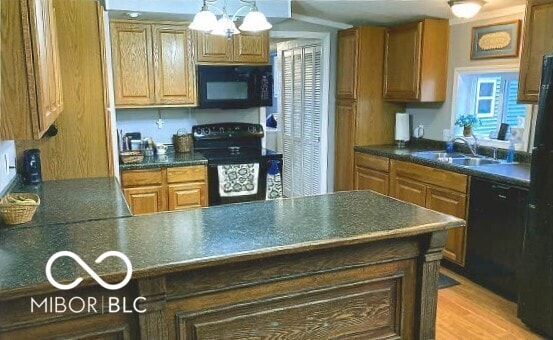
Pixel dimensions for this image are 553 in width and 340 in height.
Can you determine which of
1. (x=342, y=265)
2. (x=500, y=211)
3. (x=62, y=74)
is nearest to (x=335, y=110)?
(x=500, y=211)

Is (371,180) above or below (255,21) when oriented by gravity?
below

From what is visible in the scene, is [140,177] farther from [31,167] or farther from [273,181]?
[273,181]

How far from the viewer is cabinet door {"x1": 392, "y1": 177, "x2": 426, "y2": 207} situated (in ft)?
12.7

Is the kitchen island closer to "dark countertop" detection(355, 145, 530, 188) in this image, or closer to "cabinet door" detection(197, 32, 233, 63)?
"dark countertop" detection(355, 145, 530, 188)

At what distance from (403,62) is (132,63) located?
258 cm

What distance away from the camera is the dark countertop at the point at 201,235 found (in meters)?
1.48

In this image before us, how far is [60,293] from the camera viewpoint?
57.1 inches

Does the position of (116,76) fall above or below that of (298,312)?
above

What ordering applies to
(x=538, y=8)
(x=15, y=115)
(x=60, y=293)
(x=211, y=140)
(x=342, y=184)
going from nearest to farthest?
(x=60, y=293)
(x=15, y=115)
(x=538, y=8)
(x=211, y=140)
(x=342, y=184)

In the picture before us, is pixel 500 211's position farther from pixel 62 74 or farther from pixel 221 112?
pixel 62 74

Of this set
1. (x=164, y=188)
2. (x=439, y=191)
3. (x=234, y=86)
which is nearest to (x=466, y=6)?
(x=439, y=191)

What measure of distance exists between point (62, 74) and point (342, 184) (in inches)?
121

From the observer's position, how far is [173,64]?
408 cm

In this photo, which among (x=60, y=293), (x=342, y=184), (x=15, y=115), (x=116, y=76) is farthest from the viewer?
(x=342, y=184)
